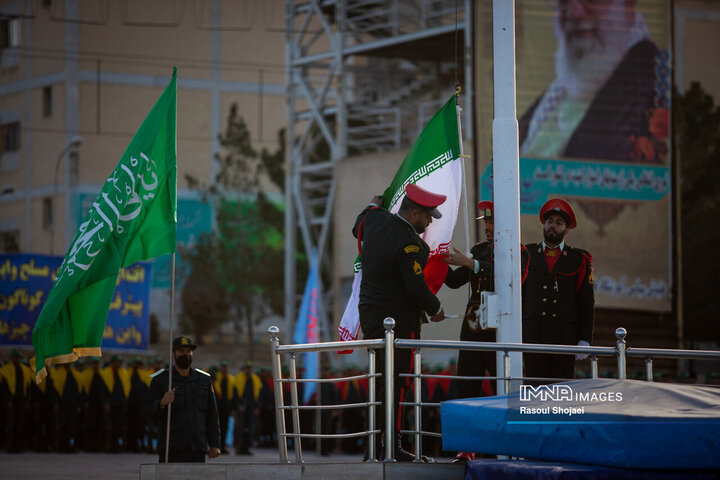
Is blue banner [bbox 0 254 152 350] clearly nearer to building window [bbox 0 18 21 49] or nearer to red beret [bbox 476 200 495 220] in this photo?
red beret [bbox 476 200 495 220]

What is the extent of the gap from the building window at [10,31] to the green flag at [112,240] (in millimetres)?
50545

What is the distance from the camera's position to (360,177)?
34.9m

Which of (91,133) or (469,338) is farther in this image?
(91,133)

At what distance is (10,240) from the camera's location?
184 ft

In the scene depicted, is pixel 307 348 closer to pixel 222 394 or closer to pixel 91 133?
pixel 222 394

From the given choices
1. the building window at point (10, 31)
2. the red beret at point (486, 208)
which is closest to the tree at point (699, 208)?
the red beret at point (486, 208)

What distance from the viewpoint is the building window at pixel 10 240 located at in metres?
54.7

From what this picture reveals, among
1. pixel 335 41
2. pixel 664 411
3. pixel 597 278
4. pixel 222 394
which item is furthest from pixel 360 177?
pixel 664 411

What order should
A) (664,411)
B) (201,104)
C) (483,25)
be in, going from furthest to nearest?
(201,104)
(483,25)
(664,411)

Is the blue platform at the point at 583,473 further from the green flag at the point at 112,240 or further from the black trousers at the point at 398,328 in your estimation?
the green flag at the point at 112,240

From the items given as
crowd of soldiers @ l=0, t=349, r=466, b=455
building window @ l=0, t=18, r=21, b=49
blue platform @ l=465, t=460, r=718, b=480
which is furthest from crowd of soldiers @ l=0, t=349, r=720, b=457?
building window @ l=0, t=18, r=21, b=49

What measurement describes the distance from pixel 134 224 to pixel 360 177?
24834mm

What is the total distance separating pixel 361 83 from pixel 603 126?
949cm

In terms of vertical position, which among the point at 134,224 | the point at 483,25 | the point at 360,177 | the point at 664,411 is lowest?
the point at 664,411
